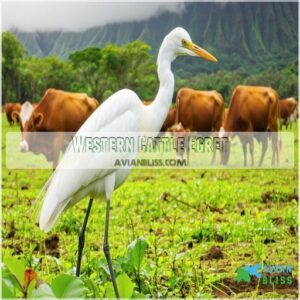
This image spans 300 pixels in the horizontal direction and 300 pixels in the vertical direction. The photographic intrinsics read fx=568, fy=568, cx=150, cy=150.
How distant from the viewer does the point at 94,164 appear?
2443mm

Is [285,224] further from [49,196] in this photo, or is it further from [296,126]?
[296,126]

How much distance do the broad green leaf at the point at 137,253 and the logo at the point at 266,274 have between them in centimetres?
55

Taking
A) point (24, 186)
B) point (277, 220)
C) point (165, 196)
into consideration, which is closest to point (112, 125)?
point (277, 220)

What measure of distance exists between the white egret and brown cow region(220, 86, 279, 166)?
5153 millimetres

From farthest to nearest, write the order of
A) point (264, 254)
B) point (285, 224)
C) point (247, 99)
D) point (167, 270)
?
point (247, 99) < point (285, 224) < point (264, 254) < point (167, 270)

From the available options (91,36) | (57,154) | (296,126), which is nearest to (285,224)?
(57,154)

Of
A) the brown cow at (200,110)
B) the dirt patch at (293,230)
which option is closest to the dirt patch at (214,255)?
the dirt patch at (293,230)

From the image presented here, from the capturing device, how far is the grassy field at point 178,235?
8.36 ft

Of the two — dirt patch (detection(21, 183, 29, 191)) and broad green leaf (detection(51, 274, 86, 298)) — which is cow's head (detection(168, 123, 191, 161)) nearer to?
dirt patch (detection(21, 183, 29, 191))

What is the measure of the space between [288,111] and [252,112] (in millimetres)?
3199

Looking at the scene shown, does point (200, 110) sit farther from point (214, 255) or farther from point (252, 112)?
point (214, 255)

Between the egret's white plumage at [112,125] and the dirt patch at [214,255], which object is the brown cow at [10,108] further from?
the egret's white plumage at [112,125]

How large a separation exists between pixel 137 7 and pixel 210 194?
3248 millimetres

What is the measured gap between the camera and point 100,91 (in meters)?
8.00
